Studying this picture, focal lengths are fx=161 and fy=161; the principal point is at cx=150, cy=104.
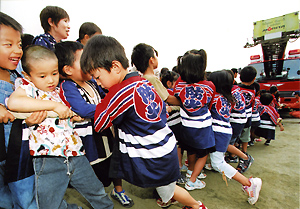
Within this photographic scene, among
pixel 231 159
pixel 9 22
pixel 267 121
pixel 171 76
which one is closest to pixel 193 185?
pixel 231 159

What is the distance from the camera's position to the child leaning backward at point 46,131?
106 cm

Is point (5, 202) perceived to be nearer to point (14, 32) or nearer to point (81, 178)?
point (81, 178)

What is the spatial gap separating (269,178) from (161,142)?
7.06ft

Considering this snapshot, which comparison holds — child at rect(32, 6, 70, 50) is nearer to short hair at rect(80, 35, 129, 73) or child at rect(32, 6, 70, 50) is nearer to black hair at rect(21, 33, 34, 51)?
black hair at rect(21, 33, 34, 51)

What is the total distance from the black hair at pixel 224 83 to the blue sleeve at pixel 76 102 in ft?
5.55

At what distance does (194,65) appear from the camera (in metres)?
1.91

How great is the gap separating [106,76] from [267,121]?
12.3 feet

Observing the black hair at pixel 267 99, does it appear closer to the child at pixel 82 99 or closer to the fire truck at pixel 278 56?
the fire truck at pixel 278 56

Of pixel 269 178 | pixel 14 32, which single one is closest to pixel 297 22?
pixel 269 178

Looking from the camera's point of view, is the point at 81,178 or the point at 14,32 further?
the point at 81,178

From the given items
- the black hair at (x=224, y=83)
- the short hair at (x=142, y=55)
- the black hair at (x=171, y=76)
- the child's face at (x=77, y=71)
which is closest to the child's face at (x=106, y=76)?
the child's face at (x=77, y=71)

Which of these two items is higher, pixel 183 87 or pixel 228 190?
pixel 183 87

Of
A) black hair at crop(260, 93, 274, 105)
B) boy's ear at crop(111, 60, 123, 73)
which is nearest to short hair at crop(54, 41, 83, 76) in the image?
boy's ear at crop(111, 60, 123, 73)

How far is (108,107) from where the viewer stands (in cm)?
112
